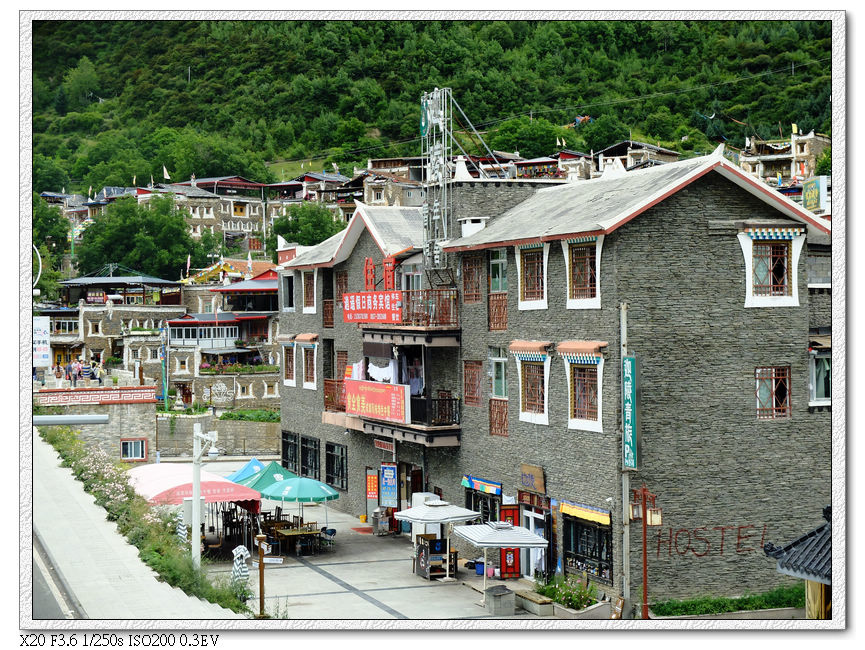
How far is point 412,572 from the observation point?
29.2 meters

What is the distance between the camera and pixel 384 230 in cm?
3575

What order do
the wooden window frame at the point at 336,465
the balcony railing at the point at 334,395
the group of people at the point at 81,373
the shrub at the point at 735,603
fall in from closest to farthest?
1. the shrub at the point at 735,603
2. the balcony railing at the point at 334,395
3. the wooden window frame at the point at 336,465
4. the group of people at the point at 81,373

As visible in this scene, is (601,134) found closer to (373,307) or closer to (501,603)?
(373,307)

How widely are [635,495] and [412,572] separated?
25.5 feet

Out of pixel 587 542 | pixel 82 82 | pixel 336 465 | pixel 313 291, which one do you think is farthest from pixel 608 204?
pixel 82 82

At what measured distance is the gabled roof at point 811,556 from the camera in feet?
62.4

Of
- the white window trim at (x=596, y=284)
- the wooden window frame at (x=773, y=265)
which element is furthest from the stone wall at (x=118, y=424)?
the wooden window frame at (x=773, y=265)

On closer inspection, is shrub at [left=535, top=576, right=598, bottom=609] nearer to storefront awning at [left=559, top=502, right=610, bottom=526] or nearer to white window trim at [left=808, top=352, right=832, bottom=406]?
storefront awning at [left=559, top=502, right=610, bottom=526]

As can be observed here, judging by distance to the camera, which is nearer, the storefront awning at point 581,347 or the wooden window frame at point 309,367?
the storefront awning at point 581,347

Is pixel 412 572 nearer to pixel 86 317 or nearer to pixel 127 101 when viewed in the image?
pixel 127 101

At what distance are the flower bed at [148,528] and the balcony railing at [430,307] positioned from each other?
8.55 m

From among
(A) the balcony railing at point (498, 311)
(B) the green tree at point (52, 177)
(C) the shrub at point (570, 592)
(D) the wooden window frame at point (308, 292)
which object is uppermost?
(B) the green tree at point (52, 177)

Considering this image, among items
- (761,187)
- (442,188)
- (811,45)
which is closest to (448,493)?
(442,188)

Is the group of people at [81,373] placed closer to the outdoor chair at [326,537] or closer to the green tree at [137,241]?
the green tree at [137,241]
